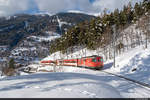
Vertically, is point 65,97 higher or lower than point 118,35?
lower

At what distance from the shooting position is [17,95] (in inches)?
241

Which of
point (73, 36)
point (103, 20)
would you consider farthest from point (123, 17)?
point (73, 36)

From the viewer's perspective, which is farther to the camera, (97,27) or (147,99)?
(97,27)

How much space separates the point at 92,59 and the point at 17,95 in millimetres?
21983

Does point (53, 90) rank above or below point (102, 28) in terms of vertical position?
below

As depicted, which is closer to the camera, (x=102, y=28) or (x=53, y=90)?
(x=53, y=90)

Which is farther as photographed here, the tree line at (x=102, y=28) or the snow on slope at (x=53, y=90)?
the tree line at (x=102, y=28)

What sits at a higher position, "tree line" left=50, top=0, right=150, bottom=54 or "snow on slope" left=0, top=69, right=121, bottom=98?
"tree line" left=50, top=0, right=150, bottom=54

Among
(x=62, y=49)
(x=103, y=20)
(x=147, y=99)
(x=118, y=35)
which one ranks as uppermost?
(x=103, y=20)

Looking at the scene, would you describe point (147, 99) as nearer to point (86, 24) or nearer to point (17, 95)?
point (17, 95)

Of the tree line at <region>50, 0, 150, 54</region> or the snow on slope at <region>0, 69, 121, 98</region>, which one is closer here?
the snow on slope at <region>0, 69, 121, 98</region>

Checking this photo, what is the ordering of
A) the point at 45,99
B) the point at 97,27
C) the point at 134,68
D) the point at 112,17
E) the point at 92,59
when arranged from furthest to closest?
1. the point at 112,17
2. the point at 97,27
3. the point at 92,59
4. the point at 134,68
5. the point at 45,99

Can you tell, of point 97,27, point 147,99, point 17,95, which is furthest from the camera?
point 97,27

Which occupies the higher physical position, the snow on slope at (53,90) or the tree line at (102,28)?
the tree line at (102,28)
